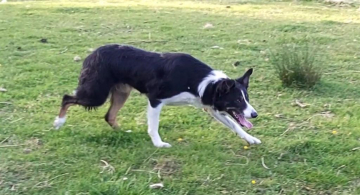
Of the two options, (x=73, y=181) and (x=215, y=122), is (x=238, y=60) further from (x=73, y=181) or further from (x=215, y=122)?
(x=73, y=181)

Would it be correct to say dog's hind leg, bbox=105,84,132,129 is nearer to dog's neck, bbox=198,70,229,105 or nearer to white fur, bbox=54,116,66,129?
white fur, bbox=54,116,66,129

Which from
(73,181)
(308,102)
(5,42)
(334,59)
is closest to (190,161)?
(73,181)

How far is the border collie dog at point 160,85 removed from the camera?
17.1ft

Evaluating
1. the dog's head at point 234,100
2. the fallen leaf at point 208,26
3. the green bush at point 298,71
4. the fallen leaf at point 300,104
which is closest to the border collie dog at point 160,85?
the dog's head at point 234,100

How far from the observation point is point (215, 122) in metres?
6.07

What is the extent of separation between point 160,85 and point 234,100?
0.70m

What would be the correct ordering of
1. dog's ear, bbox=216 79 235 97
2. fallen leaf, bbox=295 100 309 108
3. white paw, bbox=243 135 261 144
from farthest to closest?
1. fallen leaf, bbox=295 100 309 108
2. white paw, bbox=243 135 261 144
3. dog's ear, bbox=216 79 235 97

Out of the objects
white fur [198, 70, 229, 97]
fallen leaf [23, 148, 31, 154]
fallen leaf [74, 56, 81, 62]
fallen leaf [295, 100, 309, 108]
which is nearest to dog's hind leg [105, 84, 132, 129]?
white fur [198, 70, 229, 97]

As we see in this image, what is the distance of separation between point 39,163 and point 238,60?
14.3 feet

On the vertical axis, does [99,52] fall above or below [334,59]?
above

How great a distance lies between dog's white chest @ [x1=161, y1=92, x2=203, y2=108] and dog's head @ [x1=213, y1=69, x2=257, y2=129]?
201 mm

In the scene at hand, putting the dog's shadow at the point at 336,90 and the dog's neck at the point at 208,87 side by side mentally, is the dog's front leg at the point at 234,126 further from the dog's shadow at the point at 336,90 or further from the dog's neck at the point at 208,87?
the dog's shadow at the point at 336,90

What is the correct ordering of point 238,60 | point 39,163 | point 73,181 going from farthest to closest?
point 238,60 → point 39,163 → point 73,181

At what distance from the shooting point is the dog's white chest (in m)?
5.33
